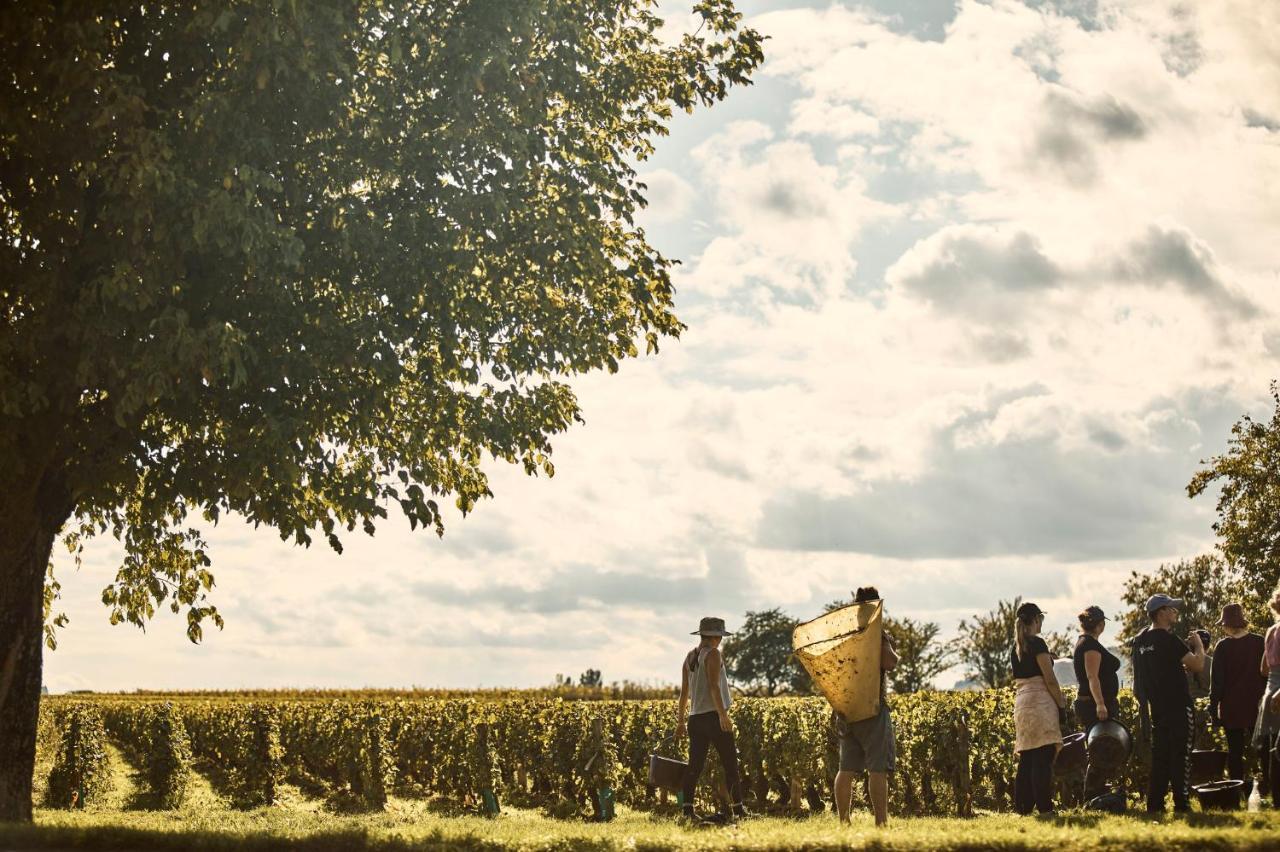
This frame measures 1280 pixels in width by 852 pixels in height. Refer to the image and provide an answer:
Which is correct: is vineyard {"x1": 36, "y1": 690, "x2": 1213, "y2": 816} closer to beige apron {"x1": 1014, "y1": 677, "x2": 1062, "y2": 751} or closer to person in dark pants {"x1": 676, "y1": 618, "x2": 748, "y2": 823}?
beige apron {"x1": 1014, "y1": 677, "x2": 1062, "y2": 751}

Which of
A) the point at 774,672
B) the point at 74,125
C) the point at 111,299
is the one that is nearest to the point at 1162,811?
the point at 111,299

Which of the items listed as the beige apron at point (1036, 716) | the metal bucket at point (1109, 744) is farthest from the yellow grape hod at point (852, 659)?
the metal bucket at point (1109, 744)

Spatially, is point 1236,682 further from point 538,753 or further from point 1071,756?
point 538,753

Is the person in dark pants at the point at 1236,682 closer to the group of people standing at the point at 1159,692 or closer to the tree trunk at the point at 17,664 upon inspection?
the group of people standing at the point at 1159,692

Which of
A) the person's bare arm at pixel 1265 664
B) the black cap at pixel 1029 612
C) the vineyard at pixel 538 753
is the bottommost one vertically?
the vineyard at pixel 538 753

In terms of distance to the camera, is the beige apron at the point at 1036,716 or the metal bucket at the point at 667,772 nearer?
A: the beige apron at the point at 1036,716

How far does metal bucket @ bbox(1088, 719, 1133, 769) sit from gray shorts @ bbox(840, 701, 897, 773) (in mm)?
2753

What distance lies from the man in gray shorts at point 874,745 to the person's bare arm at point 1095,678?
265 cm

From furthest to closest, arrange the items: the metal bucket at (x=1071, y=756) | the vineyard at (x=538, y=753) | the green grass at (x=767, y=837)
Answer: the vineyard at (x=538, y=753), the metal bucket at (x=1071, y=756), the green grass at (x=767, y=837)

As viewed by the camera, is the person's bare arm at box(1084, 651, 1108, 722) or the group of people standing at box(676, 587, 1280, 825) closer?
the group of people standing at box(676, 587, 1280, 825)

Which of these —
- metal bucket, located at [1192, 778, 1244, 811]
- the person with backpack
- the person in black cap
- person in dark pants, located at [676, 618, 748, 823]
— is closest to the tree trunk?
person in dark pants, located at [676, 618, 748, 823]

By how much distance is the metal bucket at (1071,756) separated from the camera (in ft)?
44.4

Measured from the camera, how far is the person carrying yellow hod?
11.5 m

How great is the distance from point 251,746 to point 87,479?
1400cm
